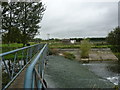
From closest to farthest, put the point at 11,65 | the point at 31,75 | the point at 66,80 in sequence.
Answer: the point at 31,75 < the point at 11,65 < the point at 66,80

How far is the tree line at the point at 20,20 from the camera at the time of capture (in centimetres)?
1542

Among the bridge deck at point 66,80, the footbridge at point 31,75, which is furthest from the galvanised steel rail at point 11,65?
the bridge deck at point 66,80

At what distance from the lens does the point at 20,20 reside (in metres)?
16.7

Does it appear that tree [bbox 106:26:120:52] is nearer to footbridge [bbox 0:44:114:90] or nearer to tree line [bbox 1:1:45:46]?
tree line [bbox 1:1:45:46]

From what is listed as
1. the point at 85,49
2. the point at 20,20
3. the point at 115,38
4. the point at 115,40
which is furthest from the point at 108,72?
the point at 115,38

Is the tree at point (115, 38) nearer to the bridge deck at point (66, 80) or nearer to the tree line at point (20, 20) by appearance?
the tree line at point (20, 20)

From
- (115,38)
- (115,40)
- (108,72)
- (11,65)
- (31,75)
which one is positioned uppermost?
(115,38)

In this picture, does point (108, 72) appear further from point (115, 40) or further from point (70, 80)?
point (115, 40)

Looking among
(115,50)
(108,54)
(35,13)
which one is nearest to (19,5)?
(35,13)

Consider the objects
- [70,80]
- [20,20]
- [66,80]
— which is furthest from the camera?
[20,20]

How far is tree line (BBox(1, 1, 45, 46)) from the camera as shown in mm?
15422

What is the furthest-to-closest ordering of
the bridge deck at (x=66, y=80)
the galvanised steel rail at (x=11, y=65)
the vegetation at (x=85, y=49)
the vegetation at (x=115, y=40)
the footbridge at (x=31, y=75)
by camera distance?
the vegetation at (x=115, y=40), the vegetation at (x=85, y=49), the bridge deck at (x=66, y=80), the galvanised steel rail at (x=11, y=65), the footbridge at (x=31, y=75)

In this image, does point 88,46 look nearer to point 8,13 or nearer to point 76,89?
point 8,13

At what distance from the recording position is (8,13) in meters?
16.3
